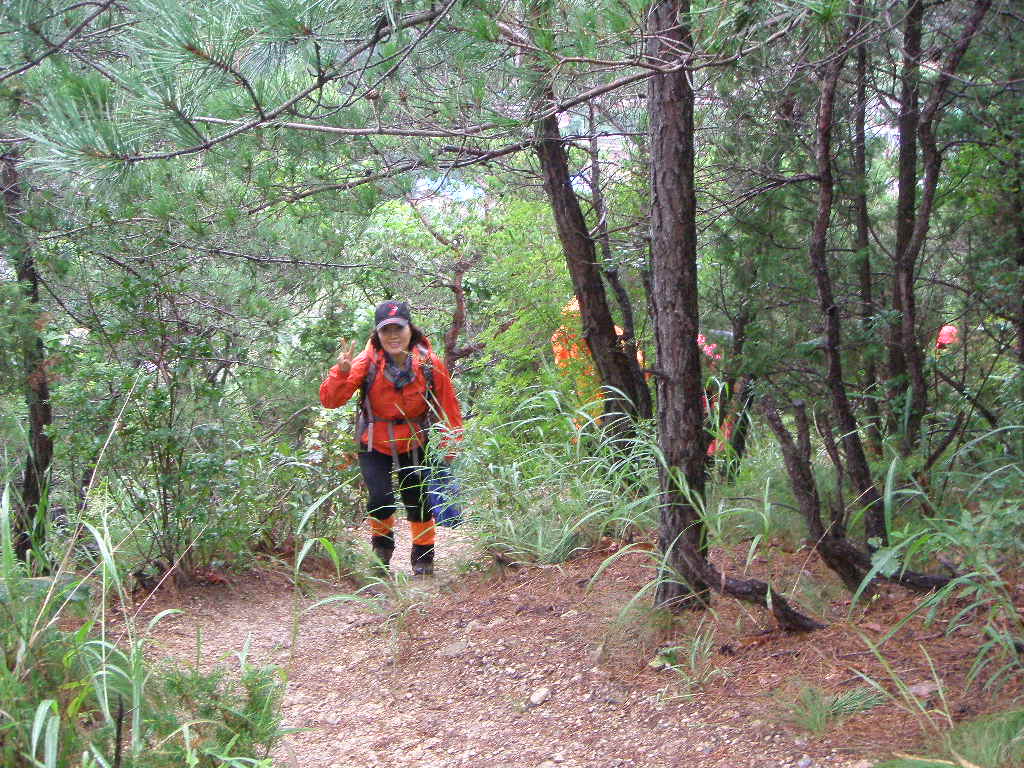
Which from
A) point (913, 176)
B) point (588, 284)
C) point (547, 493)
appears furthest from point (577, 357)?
point (913, 176)

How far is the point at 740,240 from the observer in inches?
239

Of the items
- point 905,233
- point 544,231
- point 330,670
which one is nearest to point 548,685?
point 330,670

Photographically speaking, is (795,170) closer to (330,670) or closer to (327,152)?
(327,152)

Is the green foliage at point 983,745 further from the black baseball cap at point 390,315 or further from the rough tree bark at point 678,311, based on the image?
the black baseball cap at point 390,315

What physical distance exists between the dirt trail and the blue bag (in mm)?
311

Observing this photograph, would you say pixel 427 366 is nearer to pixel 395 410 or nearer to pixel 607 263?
pixel 395 410

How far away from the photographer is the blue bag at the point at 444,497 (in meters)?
5.84

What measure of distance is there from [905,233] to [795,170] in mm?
1134

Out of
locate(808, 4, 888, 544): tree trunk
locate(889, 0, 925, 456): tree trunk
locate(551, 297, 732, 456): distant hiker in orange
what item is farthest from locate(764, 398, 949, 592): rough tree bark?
locate(551, 297, 732, 456): distant hiker in orange

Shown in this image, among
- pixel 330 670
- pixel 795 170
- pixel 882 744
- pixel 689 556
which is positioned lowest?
pixel 330 670

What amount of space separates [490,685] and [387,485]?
246 cm

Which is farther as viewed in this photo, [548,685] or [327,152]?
[327,152]

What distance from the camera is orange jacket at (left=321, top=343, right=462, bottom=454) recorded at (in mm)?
6086

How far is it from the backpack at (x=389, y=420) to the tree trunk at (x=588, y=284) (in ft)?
4.19
